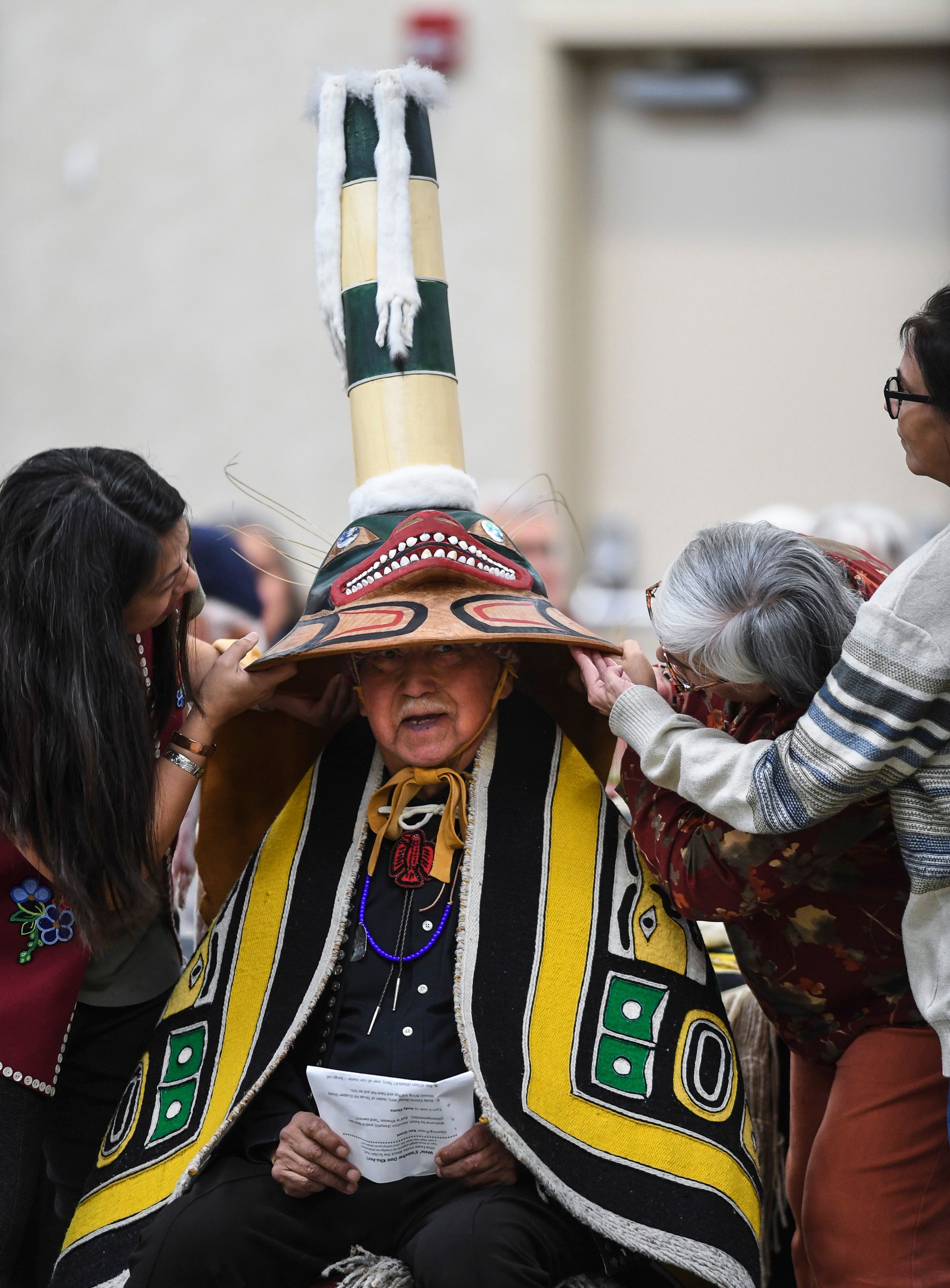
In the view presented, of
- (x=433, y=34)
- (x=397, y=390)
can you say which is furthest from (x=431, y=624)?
(x=433, y=34)

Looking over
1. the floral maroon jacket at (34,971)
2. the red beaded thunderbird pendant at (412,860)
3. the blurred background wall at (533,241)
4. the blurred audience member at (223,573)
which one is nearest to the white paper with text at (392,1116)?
the red beaded thunderbird pendant at (412,860)

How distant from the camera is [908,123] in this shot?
6301 mm

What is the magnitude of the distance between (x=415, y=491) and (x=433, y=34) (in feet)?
13.6

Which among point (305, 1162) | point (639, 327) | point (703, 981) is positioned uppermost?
point (639, 327)

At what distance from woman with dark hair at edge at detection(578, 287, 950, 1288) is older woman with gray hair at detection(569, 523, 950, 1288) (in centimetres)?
6

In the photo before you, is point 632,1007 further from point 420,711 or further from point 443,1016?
point 420,711

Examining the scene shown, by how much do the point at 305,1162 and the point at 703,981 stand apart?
0.70 metres

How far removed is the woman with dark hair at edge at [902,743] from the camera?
1.90m

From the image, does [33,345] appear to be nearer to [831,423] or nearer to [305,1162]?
[831,423]

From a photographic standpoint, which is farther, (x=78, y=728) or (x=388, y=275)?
(x=388, y=275)

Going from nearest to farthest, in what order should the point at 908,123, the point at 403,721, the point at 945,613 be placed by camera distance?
the point at 945,613 → the point at 403,721 → the point at 908,123

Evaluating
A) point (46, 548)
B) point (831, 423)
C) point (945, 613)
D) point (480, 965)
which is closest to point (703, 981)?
point (480, 965)

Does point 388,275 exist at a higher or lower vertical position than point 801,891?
higher

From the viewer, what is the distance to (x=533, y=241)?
20.1 feet
